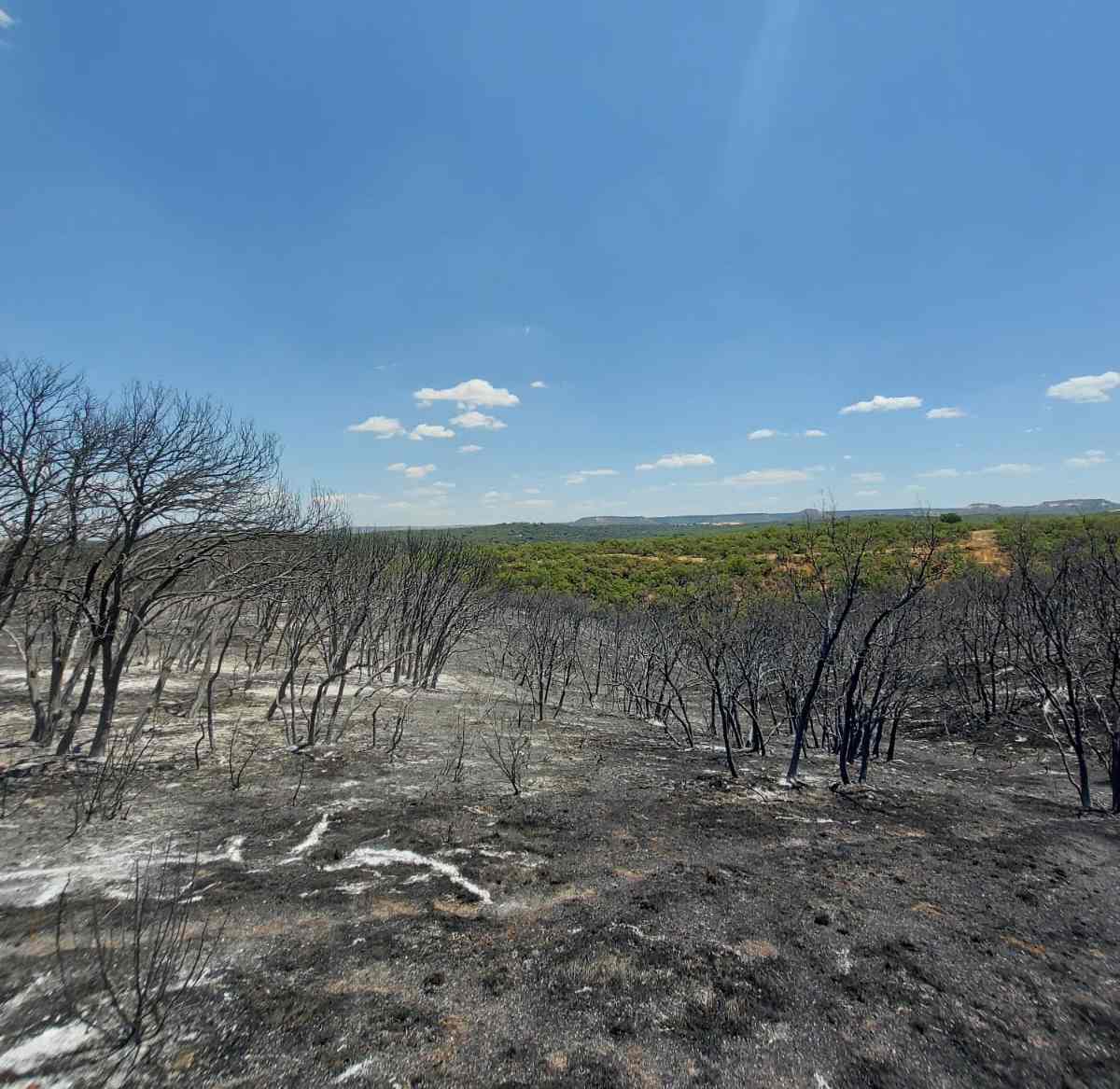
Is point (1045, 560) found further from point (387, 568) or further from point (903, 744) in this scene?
point (387, 568)

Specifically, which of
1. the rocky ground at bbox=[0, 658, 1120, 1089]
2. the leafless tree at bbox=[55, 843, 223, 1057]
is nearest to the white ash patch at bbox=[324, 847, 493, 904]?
the rocky ground at bbox=[0, 658, 1120, 1089]

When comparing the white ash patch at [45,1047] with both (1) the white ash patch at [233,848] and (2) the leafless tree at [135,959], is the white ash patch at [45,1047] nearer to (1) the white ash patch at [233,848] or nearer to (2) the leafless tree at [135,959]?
(2) the leafless tree at [135,959]

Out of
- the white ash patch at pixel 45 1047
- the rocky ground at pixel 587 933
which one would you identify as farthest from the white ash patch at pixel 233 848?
the white ash patch at pixel 45 1047

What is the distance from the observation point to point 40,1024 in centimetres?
390

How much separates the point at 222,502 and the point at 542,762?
8339mm

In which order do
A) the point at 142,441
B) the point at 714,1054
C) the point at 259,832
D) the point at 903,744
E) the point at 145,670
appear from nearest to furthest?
the point at 714,1054
the point at 259,832
the point at 142,441
the point at 903,744
the point at 145,670

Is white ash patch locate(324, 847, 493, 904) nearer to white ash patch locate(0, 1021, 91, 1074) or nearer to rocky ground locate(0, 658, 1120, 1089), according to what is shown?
rocky ground locate(0, 658, 1120, 1089)

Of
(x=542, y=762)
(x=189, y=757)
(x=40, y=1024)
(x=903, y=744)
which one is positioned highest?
(x=40, y=1024)

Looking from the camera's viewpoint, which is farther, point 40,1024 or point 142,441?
point 142,441

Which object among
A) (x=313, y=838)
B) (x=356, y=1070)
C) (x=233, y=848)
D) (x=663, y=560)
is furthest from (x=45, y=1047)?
(x=663, y=560)

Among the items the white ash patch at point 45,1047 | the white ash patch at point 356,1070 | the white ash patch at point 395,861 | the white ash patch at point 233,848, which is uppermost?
the white ash patch at point 45,1047

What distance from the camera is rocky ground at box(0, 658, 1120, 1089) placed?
382 centimetres

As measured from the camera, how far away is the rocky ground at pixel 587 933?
12.5ft

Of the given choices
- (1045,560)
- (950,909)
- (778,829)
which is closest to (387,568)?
(778,829)
